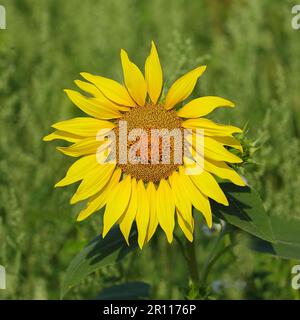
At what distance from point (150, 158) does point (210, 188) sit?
0.68 ft

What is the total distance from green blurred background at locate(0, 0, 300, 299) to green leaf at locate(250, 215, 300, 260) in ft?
0.97

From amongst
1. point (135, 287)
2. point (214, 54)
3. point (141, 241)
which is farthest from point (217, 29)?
point (141, 241)

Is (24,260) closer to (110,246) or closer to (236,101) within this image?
(110,246)

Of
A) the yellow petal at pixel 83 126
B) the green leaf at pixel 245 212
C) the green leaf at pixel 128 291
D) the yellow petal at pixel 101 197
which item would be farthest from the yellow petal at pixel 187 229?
the green leaf at pixel 128 291

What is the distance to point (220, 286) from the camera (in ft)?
9.13

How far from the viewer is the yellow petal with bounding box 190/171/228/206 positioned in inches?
73.0

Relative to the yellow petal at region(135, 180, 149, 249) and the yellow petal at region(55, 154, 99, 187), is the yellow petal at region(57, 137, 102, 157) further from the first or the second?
the yellow petal at region(135, 180, 149, 249)

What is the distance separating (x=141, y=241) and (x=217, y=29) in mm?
3076

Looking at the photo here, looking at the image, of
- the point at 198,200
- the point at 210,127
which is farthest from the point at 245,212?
the point at 210,127

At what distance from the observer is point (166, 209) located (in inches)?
75.7

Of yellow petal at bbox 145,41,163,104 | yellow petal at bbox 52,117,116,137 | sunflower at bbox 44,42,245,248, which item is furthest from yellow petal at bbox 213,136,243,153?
yellow petal at bbox 52,117,116,137

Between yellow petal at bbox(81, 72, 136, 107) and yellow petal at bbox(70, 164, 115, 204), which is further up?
yellow petal at bbox(81, 72, 136, 107)

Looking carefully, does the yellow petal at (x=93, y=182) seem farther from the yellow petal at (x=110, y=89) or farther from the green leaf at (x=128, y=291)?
the green leaf at (x=128, y=291)

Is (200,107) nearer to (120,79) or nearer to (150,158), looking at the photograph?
(150,158)
